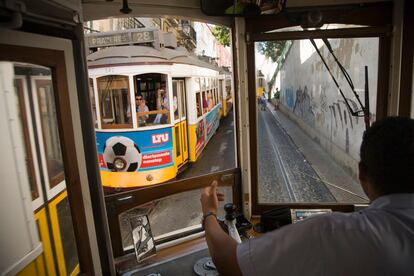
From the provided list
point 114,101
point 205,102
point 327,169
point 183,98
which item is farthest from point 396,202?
point 205,102

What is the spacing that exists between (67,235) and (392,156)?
1.63 m

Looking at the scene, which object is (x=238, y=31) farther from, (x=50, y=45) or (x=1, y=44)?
(x=1, y=44)

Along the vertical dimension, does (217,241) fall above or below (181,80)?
below

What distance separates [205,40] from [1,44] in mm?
28532

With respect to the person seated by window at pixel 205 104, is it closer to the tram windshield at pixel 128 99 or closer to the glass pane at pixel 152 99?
the glass pane at pixel 152 99

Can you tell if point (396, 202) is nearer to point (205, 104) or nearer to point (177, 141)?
point (177, 141)

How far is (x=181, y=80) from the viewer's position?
7.30 m

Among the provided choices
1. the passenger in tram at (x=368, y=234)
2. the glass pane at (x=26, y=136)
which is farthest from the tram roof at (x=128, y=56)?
the passenger in tram at (x=368, y=234)

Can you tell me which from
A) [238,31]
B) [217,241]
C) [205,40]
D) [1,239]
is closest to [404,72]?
[238,31]

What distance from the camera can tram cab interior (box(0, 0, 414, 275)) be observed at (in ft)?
4.70

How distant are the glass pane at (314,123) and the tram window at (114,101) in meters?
2.45

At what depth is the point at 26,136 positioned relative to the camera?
4.97 ft

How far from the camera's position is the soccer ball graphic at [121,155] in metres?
5.85

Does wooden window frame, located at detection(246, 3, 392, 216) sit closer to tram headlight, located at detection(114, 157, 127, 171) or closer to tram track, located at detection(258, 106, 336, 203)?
tram track, located at detection(258, 106, 336, 203)
